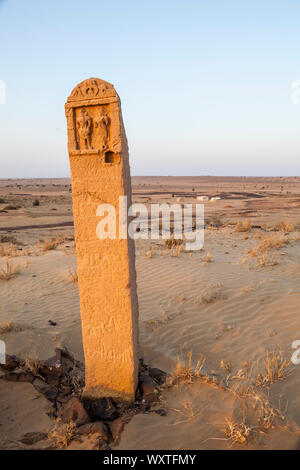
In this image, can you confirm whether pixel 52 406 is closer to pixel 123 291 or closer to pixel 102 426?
pixel 102 426

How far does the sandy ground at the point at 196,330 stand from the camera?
97.5 inches

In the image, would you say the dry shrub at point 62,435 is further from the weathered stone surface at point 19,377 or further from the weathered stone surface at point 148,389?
the weathered stone surface at point 19,377

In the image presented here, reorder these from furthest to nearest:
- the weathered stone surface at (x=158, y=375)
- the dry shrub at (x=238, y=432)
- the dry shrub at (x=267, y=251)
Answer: the dry shrub at (x=267, y=251) → the weathered stone surface at (x=158, y=375) → the dry shrub at (x=238, y=432)

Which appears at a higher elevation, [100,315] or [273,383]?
[100,315]

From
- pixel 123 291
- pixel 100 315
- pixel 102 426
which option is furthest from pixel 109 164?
pixel 102 426

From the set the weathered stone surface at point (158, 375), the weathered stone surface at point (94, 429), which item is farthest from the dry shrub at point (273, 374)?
the weathered stone surface at point (94, 429)

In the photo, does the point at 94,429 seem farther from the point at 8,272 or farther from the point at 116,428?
the point at 8,272

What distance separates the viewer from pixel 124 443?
93.3 inches

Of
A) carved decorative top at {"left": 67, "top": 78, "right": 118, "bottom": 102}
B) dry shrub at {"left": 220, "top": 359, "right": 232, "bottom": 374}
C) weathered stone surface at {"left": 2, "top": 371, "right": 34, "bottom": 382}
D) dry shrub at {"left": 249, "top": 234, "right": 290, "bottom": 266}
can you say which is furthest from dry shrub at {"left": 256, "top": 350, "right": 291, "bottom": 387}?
dry shrub at {"left": 249, "top": 234, "right": 290, "bottom": 266}

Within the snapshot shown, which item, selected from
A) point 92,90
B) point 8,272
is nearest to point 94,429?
point 92,90

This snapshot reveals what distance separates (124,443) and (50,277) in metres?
5.18

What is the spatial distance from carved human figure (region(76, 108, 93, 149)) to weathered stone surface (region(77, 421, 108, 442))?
235 cm

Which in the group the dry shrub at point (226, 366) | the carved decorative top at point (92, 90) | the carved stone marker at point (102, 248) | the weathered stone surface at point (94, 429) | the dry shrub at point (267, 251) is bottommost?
the dry shrub at point (226, 366)

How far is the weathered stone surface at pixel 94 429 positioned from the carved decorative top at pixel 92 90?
273 centimetres
